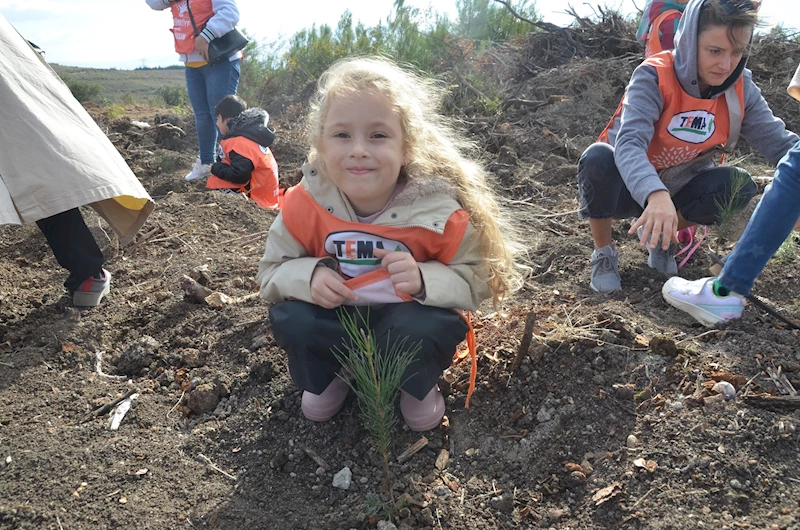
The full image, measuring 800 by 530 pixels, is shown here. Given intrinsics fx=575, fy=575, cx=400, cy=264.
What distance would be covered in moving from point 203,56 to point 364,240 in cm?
392

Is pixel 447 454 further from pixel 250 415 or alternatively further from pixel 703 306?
pixel 703 306

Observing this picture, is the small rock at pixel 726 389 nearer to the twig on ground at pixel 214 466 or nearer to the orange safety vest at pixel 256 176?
the twig on ground at pixel 214 466

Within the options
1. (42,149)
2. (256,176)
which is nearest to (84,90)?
(256,176)

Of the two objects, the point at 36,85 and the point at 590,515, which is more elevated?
the point at 36,85

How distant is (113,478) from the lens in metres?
1.88

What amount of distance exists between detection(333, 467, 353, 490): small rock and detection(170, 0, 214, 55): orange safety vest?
4.46 m

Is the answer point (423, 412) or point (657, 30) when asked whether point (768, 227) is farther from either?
point (657, 30)

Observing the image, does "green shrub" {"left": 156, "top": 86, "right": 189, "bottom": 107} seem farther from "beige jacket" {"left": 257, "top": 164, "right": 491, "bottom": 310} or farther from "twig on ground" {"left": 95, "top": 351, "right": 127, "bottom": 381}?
"beige jacket" {"left": 257, "top": 164, "right": 491, "bottom": 310}

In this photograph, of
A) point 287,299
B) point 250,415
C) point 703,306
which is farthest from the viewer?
A: point 703,306

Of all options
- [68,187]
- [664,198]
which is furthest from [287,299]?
[664,198]

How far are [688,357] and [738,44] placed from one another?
141 cm

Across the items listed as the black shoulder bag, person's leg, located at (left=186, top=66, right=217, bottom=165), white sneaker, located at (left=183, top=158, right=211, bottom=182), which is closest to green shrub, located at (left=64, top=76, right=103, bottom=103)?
person's leg, located at (left=186, top=66, right=217, bottom=165)

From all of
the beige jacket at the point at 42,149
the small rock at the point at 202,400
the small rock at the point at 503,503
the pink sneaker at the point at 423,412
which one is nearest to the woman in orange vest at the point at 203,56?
the beige jacket at the point at 42,149

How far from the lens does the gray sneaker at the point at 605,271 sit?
287 centimetres
